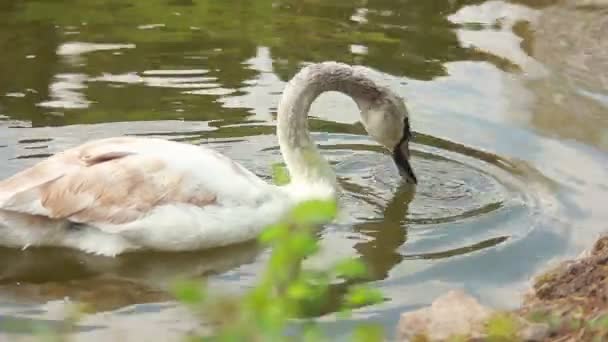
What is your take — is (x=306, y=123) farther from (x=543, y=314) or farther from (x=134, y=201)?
(x=543, y=314)

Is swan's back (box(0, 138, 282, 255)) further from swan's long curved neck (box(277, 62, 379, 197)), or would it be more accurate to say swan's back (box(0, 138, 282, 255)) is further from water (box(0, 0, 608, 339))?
swan's long curved neck (box(277, 62, 379, 197))

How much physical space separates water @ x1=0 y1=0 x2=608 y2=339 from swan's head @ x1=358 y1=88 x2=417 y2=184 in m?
0.12

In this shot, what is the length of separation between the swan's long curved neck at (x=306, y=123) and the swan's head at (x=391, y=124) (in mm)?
78

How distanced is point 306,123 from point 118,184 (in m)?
1.31

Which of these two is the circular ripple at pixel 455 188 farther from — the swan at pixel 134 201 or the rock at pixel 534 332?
the rock at pixel 534 332

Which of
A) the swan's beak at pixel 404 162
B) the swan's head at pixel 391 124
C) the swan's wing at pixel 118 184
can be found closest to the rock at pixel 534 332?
the swan's wing at pixel 118 184

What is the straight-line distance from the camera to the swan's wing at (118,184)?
21.9ft

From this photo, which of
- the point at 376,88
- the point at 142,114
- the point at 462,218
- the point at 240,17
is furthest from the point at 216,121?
the point at 240,17

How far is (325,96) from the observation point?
953 cm

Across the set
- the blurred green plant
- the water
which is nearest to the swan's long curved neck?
the water

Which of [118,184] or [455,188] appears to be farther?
[455,188]

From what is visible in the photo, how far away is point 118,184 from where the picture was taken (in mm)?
6773

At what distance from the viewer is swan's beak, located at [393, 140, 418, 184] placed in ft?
26.3

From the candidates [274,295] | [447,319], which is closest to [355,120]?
[447,319]
